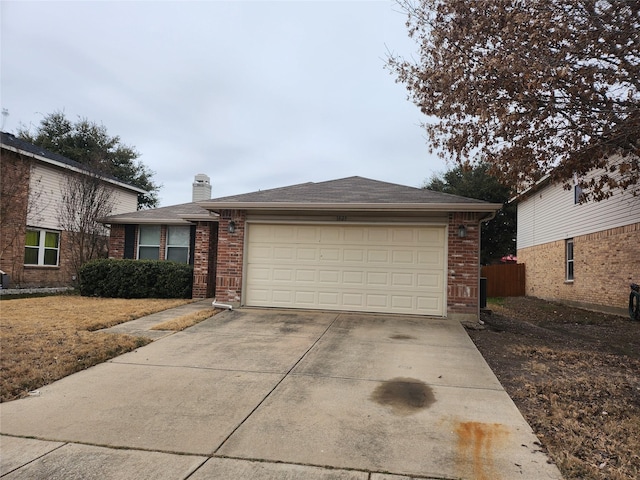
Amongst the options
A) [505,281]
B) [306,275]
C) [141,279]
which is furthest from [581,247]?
[141,279]

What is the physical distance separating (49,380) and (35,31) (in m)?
9.00

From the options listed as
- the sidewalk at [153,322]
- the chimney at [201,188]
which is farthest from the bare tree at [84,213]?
the sidewalk at [153,322]

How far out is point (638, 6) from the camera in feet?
19.7

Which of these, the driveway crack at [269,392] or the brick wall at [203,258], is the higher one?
the brick wall at [203,258]

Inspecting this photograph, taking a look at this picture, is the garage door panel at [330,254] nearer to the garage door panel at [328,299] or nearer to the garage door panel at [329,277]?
the garage door panel at [329,277]

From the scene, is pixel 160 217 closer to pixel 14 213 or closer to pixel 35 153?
pixel 14 213

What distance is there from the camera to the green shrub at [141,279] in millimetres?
12836

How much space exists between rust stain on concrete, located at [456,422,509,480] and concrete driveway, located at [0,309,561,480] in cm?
1

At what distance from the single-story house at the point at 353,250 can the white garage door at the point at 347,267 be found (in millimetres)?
23

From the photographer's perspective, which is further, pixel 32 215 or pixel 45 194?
pixel 45 194

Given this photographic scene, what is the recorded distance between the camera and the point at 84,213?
54.1 ft

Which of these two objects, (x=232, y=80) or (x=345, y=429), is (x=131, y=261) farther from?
(x=345, y=429)

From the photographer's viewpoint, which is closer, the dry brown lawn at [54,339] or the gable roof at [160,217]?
the dry brown lawn at [54,339]

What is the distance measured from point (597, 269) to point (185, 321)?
12642 millimetres
